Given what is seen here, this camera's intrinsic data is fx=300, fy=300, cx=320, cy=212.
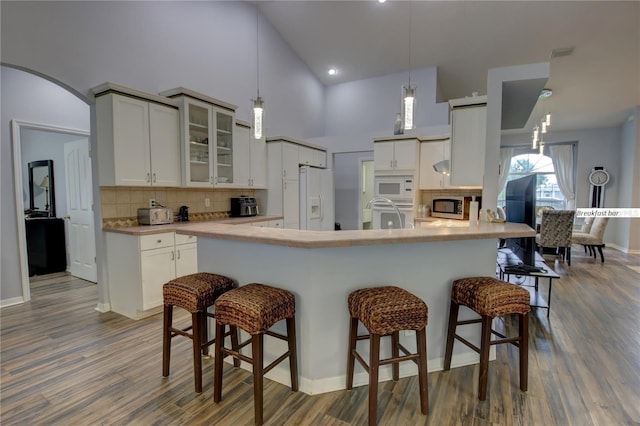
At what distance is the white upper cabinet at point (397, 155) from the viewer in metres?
4.78

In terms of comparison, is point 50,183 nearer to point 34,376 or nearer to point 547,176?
point 34,376

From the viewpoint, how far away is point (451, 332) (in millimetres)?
2033

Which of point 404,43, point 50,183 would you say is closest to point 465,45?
point 404,43

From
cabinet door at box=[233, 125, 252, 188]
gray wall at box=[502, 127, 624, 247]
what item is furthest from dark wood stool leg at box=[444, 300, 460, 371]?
gray wall at box=[502, 127, 624, 247]

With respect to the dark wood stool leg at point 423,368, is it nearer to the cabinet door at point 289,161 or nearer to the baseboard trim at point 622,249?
the cabinet door at point 289,161

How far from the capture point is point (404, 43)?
17.0ft

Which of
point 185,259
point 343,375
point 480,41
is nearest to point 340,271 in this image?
point 343,375

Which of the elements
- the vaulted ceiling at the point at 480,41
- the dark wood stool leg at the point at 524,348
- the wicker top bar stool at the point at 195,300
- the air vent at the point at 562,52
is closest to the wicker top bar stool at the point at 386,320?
the dark wood stool leg at the point at 524,348

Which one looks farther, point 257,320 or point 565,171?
point 565,171

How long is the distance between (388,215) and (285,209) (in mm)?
1719

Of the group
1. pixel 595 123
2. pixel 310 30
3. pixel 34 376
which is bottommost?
pixel 34 376

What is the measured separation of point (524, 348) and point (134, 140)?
12.4ft

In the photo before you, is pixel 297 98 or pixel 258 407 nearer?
pixel 258 407

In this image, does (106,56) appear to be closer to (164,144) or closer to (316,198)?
(164,144)
